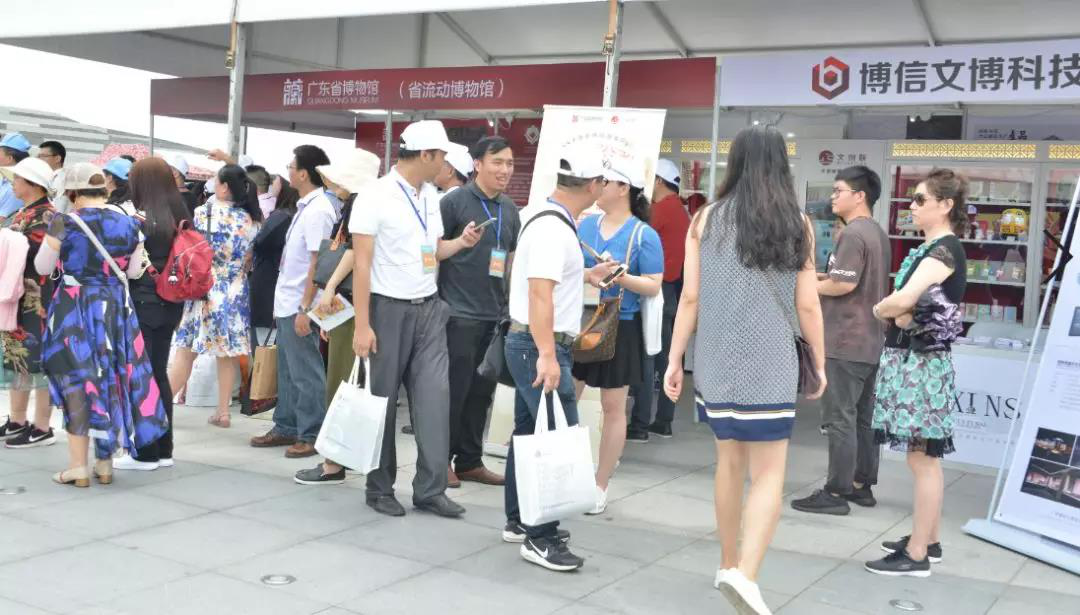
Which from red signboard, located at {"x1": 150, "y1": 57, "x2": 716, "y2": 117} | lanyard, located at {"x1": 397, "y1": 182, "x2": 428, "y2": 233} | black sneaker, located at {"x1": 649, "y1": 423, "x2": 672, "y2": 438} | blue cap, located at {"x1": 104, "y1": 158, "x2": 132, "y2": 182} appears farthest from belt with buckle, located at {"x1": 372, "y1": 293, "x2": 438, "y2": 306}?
red signboard, located at {"x1": 150, "y1": 57, "x2": 716, "y2": 117}

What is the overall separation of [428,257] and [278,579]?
161 cm

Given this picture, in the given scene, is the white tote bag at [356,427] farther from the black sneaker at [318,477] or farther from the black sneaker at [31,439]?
the black sneaker at [31,439]

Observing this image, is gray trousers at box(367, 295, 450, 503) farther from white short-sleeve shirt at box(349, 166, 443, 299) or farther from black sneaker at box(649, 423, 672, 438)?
black sneaker at box(649, 423, 672, 438)

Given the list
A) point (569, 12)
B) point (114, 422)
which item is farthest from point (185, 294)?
point (569, 12)

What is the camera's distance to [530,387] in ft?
14.0

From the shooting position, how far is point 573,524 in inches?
196

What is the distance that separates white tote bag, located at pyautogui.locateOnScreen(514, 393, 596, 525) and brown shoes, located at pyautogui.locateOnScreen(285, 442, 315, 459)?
89.3 inches

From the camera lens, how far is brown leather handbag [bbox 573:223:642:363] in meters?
4.73

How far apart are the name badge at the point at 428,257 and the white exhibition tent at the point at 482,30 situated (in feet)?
7.60

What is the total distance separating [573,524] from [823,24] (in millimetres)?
5180

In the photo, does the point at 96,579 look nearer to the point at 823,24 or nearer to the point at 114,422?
the point at 114,422

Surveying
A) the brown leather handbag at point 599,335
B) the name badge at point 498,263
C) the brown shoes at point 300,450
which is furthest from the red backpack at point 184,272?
the brown leather handbag at point 599,335

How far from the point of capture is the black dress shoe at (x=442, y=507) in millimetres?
4965

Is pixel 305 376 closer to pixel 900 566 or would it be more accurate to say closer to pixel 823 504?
pixel 823 504
